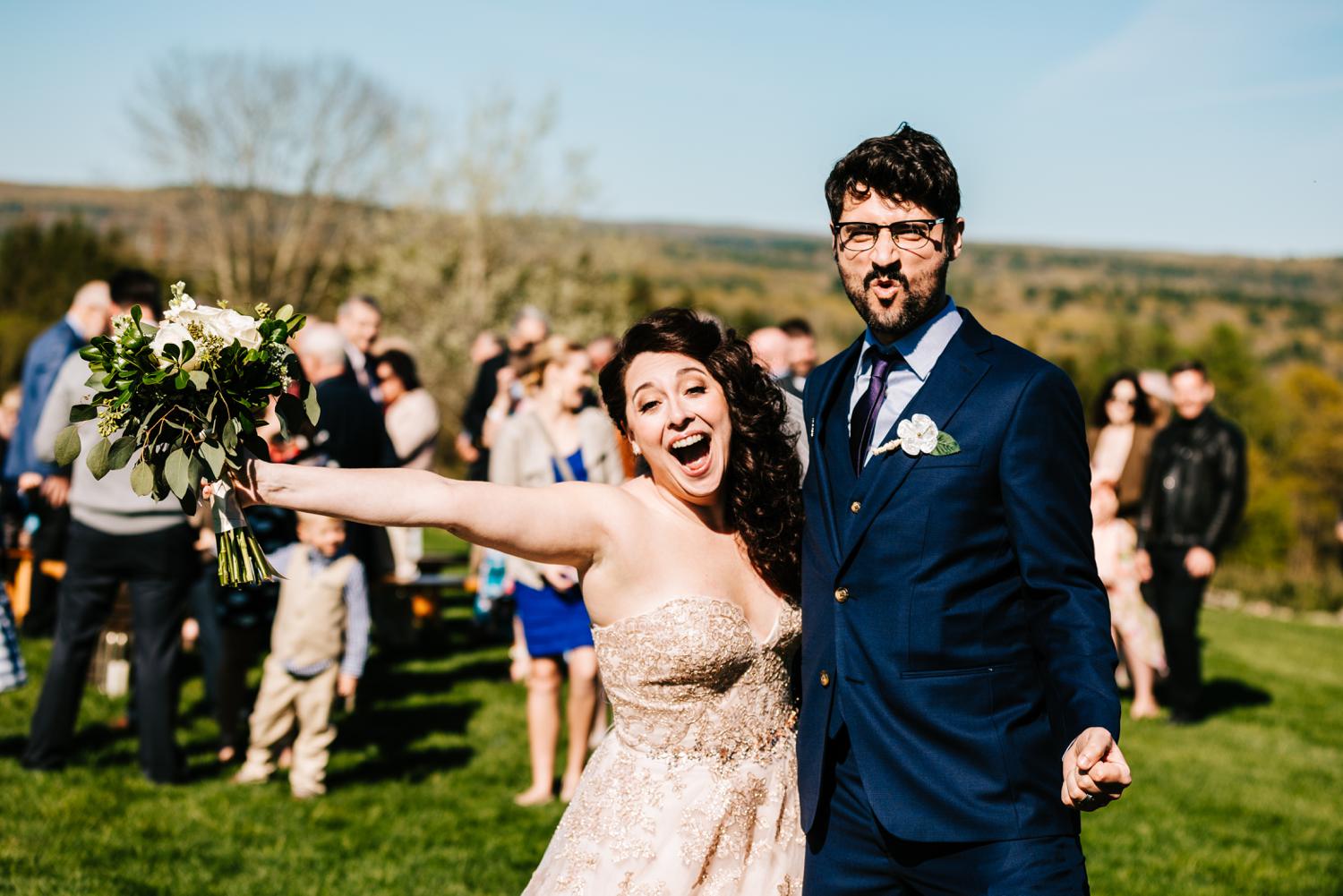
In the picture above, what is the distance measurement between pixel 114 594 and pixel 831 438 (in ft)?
16.5

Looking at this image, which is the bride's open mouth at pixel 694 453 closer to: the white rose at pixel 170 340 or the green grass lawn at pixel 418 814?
the white rose at pixel 170 340

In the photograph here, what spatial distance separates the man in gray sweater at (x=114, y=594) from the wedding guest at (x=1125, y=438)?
727cm

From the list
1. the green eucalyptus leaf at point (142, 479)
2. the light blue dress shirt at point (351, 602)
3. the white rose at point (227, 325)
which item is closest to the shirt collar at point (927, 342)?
the white rose at point (227, 325)

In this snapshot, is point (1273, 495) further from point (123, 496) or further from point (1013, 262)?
point (1013, 262)

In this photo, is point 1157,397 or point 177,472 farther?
point 1157,397

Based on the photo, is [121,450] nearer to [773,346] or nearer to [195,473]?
[195,473]

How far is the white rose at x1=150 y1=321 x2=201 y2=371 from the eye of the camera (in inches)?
107

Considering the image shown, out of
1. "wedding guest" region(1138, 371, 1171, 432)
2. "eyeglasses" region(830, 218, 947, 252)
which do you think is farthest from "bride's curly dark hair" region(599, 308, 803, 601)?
"wedding guest" region(1138, 371, 1171, 432)

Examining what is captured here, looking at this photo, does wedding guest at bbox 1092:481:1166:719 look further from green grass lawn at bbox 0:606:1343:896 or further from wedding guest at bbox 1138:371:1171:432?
wedding guest at bbox 1138:371:1171:432

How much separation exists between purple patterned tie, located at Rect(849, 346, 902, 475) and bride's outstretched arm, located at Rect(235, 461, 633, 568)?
0.73 metres

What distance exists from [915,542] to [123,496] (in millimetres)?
4983

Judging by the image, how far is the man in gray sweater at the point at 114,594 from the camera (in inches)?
247

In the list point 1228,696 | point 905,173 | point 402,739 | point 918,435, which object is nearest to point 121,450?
point 918,435

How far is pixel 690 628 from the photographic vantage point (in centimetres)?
314
